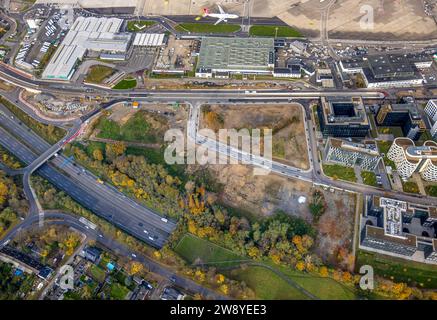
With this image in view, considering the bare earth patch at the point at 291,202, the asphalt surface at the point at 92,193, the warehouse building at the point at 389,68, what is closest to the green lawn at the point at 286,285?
the bare earth patch at the point at 291,202

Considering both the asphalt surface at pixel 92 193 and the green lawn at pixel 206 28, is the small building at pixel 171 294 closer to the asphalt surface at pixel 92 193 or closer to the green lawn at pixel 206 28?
the asphalt surface at pixel 92 193

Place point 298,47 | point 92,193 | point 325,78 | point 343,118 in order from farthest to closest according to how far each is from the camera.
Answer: point 298,47
point 325,78
point 92,193
point 343,118

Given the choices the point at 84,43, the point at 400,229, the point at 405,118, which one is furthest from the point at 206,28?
the point at 400,229

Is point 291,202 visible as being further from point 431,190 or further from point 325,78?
point 325,78

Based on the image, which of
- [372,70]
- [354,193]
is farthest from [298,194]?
[372,70]

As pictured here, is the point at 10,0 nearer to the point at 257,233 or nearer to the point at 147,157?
the point at 147,157
